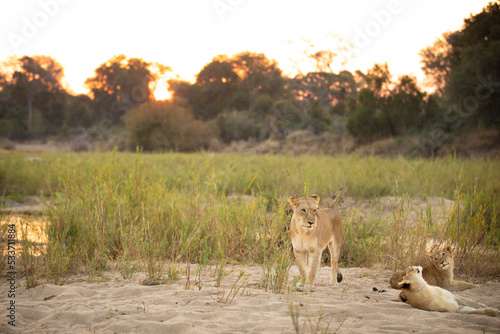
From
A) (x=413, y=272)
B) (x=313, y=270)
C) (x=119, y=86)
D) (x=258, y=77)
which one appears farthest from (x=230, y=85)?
(x=413, y=272)

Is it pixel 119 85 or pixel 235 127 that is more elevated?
pixel 119 85

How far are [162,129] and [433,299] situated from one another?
2550 centimetres

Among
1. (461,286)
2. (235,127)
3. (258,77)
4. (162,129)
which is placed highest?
(258,77)

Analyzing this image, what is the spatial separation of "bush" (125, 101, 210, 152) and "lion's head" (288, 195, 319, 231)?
2325 cm

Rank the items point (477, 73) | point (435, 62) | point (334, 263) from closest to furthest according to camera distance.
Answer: point (334, 263) → point (477, 73) → point (435, 62)

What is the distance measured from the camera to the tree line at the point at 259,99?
64.3 ft

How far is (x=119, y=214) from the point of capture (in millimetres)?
4848

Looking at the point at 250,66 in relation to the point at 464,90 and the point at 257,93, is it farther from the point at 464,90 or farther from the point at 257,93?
the point at 464,90

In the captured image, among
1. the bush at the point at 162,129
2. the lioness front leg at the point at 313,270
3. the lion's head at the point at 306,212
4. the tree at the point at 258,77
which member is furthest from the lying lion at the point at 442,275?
the tree at the point at 258,77

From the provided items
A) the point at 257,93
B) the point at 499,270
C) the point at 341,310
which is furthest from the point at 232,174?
the point at 257,93

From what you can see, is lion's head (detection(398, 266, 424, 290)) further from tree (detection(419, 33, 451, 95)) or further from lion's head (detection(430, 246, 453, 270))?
tree (detection(419, 33, 451, 95))

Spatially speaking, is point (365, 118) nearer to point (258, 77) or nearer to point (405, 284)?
point (405, 284)

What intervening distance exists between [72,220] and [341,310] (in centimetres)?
354

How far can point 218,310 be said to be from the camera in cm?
304
